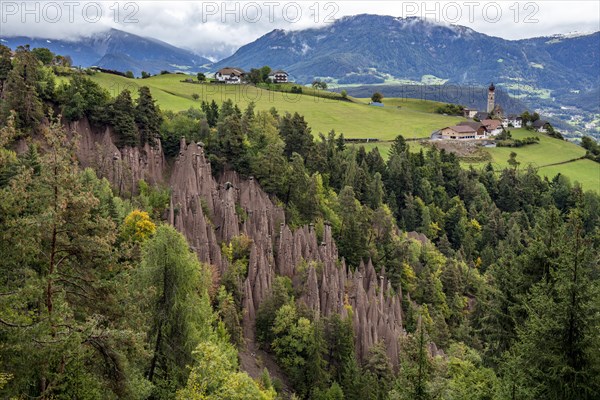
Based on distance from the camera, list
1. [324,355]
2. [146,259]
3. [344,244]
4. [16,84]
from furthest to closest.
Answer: [344,244] → [16,84] → [324,355] → [146,259]

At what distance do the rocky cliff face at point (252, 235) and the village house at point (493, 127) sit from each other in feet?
371

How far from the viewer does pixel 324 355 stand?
4819 centimetres

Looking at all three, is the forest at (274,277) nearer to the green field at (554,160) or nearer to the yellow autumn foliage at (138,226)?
the yellow autumn foliage at (138,226)

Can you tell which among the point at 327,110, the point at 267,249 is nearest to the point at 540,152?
the point at 327,110

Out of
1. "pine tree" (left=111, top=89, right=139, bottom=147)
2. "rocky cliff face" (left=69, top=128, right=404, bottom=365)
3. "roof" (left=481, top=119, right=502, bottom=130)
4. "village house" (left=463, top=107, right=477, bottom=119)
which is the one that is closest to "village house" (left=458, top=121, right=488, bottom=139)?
"roof" (left=481, top=119, right=502, bottom=130)

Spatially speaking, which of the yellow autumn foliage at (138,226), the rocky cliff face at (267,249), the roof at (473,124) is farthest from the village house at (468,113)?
the yellow autumn foliage at (138,226)

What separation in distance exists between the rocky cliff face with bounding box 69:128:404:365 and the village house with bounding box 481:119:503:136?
371ft

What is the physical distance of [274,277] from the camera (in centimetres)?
5175

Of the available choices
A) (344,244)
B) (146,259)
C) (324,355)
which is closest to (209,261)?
(324,355)

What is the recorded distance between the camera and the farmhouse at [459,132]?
146 m

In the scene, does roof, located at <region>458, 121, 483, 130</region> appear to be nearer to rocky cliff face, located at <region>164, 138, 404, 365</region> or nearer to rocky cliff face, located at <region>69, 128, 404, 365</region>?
rocky cliff face, located at <region>164, 138, 404, 365</region>

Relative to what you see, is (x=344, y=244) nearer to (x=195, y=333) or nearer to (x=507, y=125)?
(x=195, y=333)

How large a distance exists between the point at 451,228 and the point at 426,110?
92011mm

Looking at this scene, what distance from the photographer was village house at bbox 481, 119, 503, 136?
520 ft
